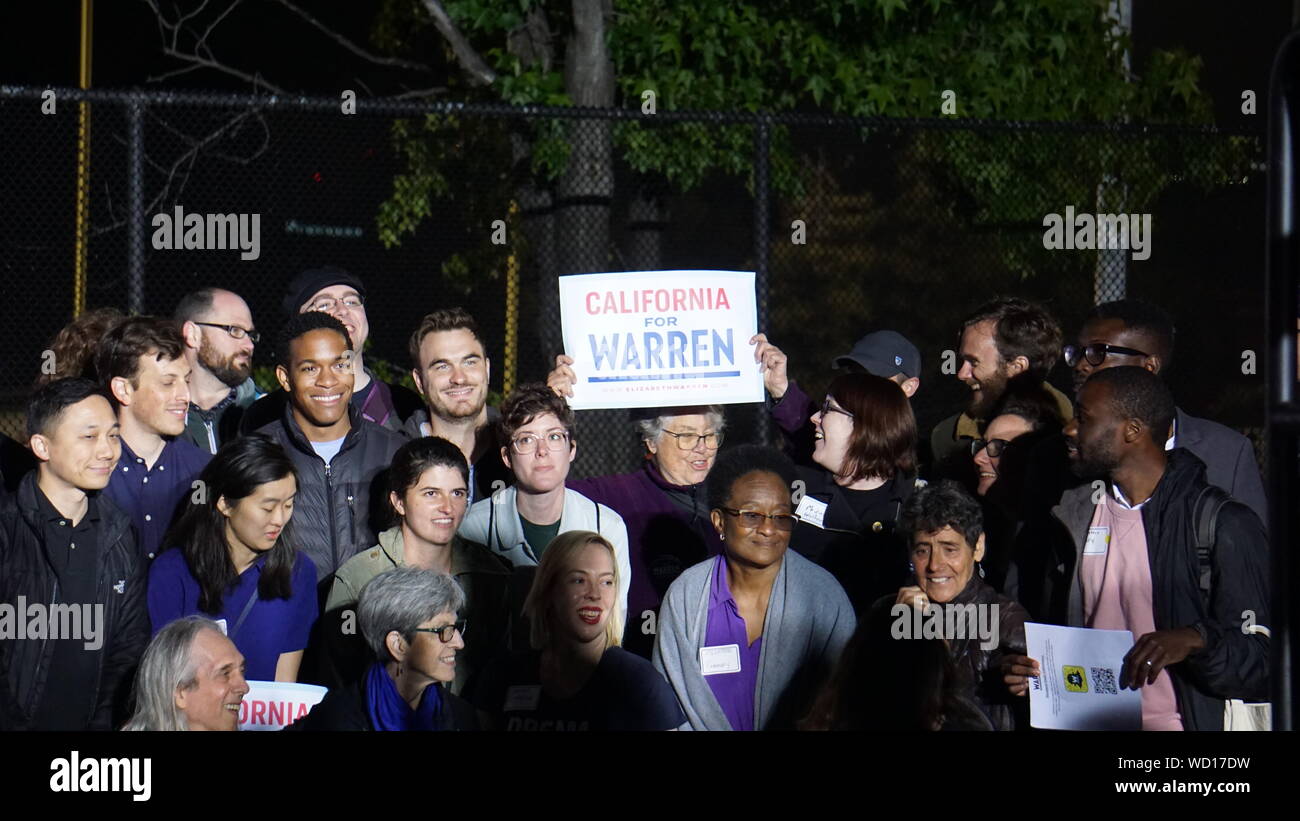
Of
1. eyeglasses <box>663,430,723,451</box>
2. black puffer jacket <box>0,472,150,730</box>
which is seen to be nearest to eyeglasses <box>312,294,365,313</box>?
black puffer jacket <box>0,472,150,730</box>

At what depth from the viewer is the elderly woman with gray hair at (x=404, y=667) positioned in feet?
15.0

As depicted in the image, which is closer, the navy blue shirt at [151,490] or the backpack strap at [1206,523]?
the backpack strap at [1206,523]

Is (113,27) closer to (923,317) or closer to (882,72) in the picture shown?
(882,72)

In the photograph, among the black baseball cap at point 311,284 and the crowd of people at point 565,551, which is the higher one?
the black baseball cap at point 311,284

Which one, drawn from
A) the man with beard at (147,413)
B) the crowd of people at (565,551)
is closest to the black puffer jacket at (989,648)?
the crowd of people at (565,551)

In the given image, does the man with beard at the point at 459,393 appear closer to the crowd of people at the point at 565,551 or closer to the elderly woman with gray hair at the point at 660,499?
the crowd of people at the point at 565,551

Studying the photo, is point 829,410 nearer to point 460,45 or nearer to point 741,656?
point 741,656

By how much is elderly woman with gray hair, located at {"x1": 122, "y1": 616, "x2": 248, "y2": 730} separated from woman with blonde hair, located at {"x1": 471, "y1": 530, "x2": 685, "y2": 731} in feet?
2.73

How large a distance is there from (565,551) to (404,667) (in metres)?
0.69

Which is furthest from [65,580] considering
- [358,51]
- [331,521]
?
[358,51]

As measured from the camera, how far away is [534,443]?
5391 millimetres

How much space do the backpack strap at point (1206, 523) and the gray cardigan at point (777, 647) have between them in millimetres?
1184
